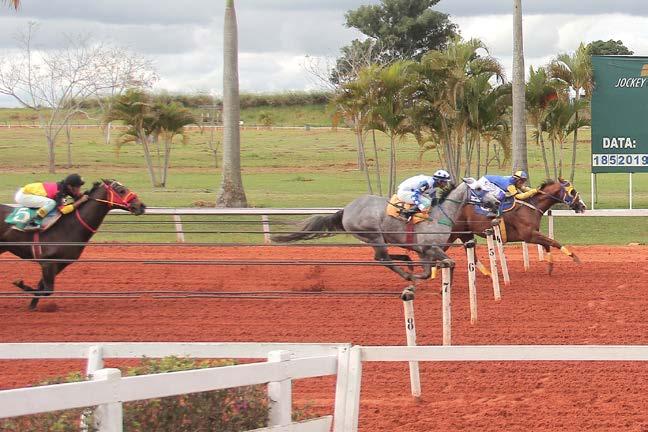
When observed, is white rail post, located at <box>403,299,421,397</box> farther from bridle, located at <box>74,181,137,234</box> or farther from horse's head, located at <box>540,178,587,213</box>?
horse's head, located at <box>540,178,587,213</box>

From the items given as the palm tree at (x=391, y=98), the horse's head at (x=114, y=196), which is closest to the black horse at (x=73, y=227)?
the horse's head at (x=114, y=196)

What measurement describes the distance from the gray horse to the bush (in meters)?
8.08

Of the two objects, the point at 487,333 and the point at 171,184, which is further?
the point at 171,184

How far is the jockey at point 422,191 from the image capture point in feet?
46.6

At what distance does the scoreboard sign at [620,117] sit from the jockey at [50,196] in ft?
39.8

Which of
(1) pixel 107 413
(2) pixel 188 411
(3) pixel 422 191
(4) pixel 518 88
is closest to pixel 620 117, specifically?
(4) pixel 518 88

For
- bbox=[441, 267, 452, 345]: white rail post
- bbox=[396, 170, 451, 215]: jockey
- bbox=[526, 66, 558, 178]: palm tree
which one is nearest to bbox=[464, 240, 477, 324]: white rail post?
bbox=[441, 267, 452, 345]: white rail post

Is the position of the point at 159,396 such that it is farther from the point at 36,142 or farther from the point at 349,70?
the point at 36,142

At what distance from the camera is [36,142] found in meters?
53.9

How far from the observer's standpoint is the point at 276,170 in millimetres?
43594

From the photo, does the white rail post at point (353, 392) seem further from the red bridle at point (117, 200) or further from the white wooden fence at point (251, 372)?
the red bridle at point (117, 200)

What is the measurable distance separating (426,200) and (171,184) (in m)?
23.6

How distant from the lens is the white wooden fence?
4.40 metres

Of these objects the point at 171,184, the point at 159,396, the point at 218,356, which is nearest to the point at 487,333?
the point at 218,356
